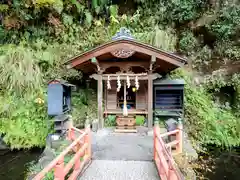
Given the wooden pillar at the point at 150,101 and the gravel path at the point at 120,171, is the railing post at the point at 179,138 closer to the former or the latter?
the gravel path at the point at 120,171

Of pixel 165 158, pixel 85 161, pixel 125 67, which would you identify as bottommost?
pixel 85 161

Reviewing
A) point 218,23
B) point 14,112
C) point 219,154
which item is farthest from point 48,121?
point 218,23

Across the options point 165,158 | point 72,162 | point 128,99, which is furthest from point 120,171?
point 128,99

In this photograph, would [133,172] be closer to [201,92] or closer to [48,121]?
[48,121]

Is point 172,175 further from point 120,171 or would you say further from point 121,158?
point 121,158

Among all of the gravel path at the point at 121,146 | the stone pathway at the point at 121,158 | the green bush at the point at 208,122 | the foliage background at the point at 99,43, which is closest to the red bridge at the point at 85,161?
the stone pathway at the point at 121,158

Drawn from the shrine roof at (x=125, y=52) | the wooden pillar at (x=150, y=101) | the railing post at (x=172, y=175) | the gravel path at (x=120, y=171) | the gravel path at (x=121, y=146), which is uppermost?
the shrine roof at (x=125, y=52)

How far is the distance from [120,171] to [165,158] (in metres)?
1.01

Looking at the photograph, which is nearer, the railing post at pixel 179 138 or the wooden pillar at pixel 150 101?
the railing post at pixel 179 138

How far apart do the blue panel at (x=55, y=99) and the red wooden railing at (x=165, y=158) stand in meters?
3.69

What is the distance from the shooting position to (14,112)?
8484mm

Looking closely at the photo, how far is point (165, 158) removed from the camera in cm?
428

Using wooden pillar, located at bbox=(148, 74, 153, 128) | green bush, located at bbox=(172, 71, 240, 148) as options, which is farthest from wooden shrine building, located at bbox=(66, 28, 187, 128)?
green bush, located at bbox=(172, 71, 240, 148)

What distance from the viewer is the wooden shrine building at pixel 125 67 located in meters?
7.44
